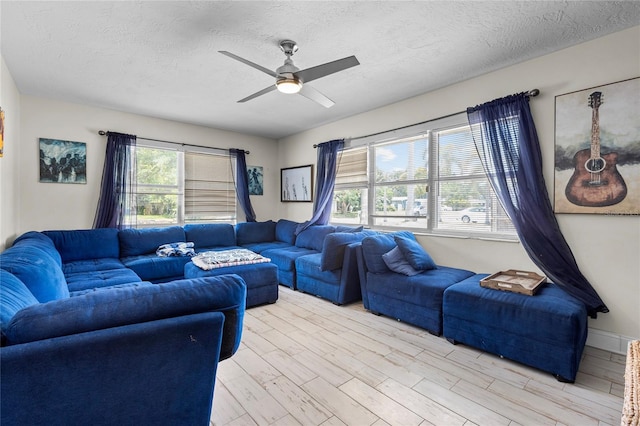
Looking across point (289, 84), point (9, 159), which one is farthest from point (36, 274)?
point (9, 159)

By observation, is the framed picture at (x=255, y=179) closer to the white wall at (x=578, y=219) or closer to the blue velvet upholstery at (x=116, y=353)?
the white wall at (x=578, y=219)

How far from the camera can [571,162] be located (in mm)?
2562

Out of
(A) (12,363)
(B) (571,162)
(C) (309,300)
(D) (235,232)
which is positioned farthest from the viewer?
(D) (235,232)

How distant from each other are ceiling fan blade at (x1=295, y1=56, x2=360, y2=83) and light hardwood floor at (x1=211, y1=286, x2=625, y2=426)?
2.24 metres

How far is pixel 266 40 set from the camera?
7.94 ft

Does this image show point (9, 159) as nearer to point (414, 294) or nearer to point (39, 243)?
point (39, 243)

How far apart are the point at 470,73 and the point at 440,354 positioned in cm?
277

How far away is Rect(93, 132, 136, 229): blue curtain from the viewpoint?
4.06 metres

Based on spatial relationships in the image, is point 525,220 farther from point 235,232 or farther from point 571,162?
point 235,232

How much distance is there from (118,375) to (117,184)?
3912mm

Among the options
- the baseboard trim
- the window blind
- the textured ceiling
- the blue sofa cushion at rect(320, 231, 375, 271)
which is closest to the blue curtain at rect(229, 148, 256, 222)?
the window blind

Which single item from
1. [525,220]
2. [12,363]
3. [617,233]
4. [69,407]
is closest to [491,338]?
[525,220]

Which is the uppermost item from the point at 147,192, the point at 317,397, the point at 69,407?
the point at 147,192

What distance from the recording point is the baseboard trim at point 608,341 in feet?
7.73
